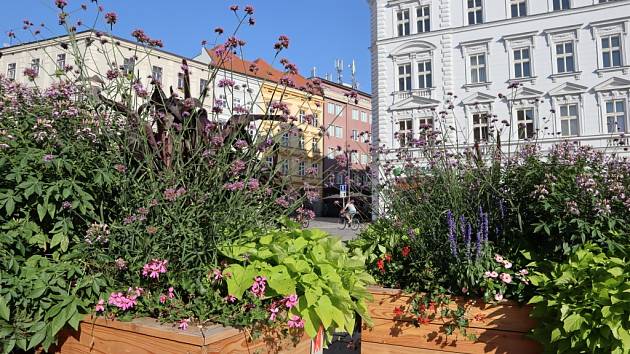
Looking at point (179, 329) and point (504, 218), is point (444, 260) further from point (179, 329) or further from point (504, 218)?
point (179, 329)

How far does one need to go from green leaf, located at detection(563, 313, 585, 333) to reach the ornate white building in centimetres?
1732

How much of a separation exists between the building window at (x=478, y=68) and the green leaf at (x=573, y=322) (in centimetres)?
2210

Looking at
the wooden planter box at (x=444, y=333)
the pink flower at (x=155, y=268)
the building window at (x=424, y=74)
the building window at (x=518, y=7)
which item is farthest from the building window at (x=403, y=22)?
the pink flower at (x=155, y=268)

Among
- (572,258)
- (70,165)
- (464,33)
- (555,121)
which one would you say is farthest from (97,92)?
(464,33)

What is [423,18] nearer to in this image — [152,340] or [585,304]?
[585,304]

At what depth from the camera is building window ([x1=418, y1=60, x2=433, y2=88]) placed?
77.0ft

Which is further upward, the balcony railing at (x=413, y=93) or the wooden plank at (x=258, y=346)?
the balcony railing at (x=413, y=93)

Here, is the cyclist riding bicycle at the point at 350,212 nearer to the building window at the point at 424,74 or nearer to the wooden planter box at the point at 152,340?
the wooden planter box at the point at 152,340

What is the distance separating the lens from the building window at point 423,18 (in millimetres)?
23892

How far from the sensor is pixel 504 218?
263 cm

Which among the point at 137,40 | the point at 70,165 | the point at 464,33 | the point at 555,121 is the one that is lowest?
the point at 70,165

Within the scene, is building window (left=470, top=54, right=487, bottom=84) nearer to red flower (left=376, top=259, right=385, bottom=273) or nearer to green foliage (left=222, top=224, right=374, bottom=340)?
red flower (left=376, top=259, right=385, bottom=273)

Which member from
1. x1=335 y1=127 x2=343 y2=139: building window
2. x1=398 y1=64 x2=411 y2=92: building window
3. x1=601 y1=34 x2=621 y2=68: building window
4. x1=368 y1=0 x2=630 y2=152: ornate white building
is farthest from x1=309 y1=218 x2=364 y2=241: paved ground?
x1=335 y1=127 x2=343 y2=139: building window

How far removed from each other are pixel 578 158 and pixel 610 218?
16.1 inches
